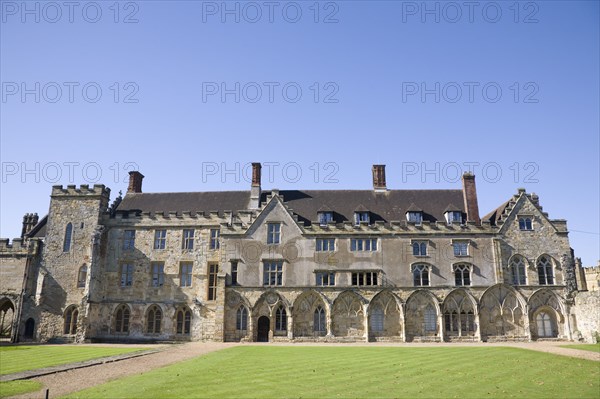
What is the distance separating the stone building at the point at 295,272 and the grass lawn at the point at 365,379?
53.7 ft

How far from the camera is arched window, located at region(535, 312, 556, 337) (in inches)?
1499

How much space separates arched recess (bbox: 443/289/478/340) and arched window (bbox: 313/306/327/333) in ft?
34.3

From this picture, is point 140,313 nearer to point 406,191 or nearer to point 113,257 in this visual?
A: point 113,257

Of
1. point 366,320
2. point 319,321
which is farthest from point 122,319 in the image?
point 366,320

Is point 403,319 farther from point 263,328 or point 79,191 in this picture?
point 79,191

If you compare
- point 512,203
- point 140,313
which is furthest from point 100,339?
point 512,203

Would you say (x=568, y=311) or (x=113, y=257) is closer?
(x=568, y=311)

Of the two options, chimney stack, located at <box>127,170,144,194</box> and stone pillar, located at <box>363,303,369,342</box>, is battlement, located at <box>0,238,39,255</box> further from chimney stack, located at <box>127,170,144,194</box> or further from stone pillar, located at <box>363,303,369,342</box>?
stone pillar, located at <box>363,303,369,342</box>

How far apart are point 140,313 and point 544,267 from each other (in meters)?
36.9

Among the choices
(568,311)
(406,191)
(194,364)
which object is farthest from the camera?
(406,191)

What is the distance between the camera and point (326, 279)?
40031mm

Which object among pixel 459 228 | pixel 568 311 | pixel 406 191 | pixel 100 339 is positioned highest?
pixel 406 191

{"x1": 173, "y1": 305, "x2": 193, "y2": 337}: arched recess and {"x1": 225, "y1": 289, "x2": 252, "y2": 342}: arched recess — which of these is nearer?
{"x1": 225, "y1": 289, "x2": 252, "y2": 342}: arched recess

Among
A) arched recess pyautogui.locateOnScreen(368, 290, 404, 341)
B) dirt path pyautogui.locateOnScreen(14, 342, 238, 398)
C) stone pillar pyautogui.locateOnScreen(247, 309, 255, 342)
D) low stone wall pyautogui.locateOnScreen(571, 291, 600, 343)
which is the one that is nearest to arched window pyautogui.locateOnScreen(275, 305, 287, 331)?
stone pillar pyautogui.locateOnScreen(247, 309, 255, 342)
